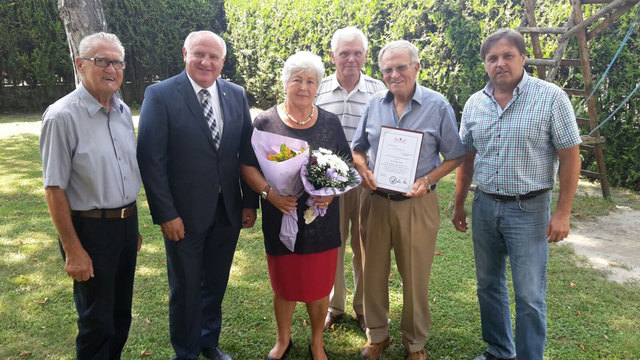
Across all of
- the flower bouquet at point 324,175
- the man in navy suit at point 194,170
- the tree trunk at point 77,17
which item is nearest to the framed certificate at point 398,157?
the flower bouquet at point 324,175

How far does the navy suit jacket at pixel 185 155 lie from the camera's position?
109 inches

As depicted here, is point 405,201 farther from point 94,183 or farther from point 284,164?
point 94,183

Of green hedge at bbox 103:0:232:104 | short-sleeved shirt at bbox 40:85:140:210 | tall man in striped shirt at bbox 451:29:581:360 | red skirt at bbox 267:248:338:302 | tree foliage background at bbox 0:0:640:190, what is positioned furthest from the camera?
green hedge at bbox 103:0:232:104

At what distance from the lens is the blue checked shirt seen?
8.70ft

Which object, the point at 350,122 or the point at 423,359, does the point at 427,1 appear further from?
the point at 423,359

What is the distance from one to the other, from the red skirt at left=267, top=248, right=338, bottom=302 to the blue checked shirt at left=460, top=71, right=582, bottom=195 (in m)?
1.21

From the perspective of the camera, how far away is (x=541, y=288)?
9.26 feet

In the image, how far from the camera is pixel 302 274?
3096mm

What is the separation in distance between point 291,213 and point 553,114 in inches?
66.9

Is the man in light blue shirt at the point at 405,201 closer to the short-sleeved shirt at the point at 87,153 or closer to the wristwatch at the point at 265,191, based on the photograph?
the wristwatch at the point at 265,191

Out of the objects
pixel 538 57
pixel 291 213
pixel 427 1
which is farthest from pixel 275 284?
pixel 427 1

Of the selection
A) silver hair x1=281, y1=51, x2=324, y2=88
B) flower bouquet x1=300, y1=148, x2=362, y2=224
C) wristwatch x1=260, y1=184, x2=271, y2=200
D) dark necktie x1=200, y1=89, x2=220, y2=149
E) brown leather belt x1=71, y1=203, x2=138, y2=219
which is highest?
silver hair x1=281, y1=51, x2=324, y2=88

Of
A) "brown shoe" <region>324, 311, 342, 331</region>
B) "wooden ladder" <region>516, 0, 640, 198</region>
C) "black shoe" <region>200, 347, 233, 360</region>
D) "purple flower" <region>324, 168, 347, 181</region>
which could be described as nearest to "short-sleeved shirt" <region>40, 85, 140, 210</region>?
"purple flower" <region>324, 168, 347, 181</region>

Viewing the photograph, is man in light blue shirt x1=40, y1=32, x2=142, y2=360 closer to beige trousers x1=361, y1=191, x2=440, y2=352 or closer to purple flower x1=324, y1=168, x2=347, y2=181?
purple flower x1=324, y1=168, x2=347, y2=181
